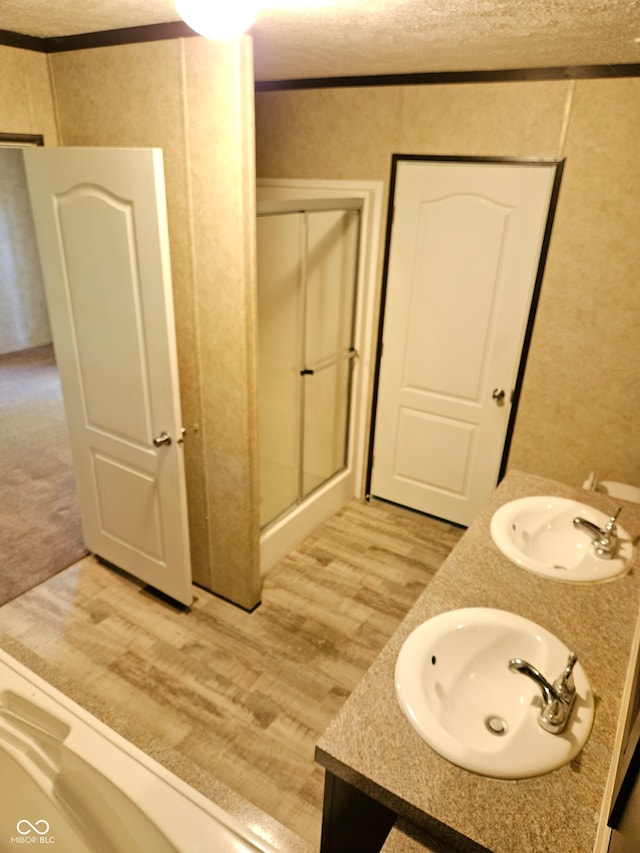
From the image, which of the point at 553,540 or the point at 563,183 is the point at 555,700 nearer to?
the point at 553,540

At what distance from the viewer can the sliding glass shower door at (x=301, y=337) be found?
2.59 metres

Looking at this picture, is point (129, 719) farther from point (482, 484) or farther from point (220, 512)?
point (482, 484)

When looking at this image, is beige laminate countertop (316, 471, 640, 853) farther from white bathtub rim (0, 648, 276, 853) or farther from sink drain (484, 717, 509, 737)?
A: white bathtub rim (0, 648, 276, 853)

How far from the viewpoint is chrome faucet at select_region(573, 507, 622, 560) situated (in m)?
1.71

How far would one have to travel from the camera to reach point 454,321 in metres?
2.90

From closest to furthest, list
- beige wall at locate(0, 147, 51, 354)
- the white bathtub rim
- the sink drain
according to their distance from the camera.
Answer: the sink drain, the white bathtub rim, beige wall at locate(0, 147, 51, 354)

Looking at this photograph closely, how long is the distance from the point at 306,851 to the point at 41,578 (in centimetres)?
181

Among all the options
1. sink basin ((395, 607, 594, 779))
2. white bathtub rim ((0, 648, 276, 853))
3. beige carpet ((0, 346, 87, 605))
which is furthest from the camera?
beige carpet ((0, 346, 87, 605))

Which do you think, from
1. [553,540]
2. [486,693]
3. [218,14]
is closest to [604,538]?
[553,540]

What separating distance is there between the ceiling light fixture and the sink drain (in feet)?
6.01

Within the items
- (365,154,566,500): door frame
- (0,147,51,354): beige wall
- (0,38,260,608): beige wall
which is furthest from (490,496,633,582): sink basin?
(0,147,51,354): beige wall

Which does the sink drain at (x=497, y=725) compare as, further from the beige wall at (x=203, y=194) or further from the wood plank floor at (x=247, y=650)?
the beige wall at (x=203, y=194)

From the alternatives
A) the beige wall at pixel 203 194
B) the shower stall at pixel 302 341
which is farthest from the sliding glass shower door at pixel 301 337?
the beige wall at pixel 203 194

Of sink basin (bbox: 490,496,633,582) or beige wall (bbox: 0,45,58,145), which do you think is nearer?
sink basin (bbox: 490,496,633,582)
